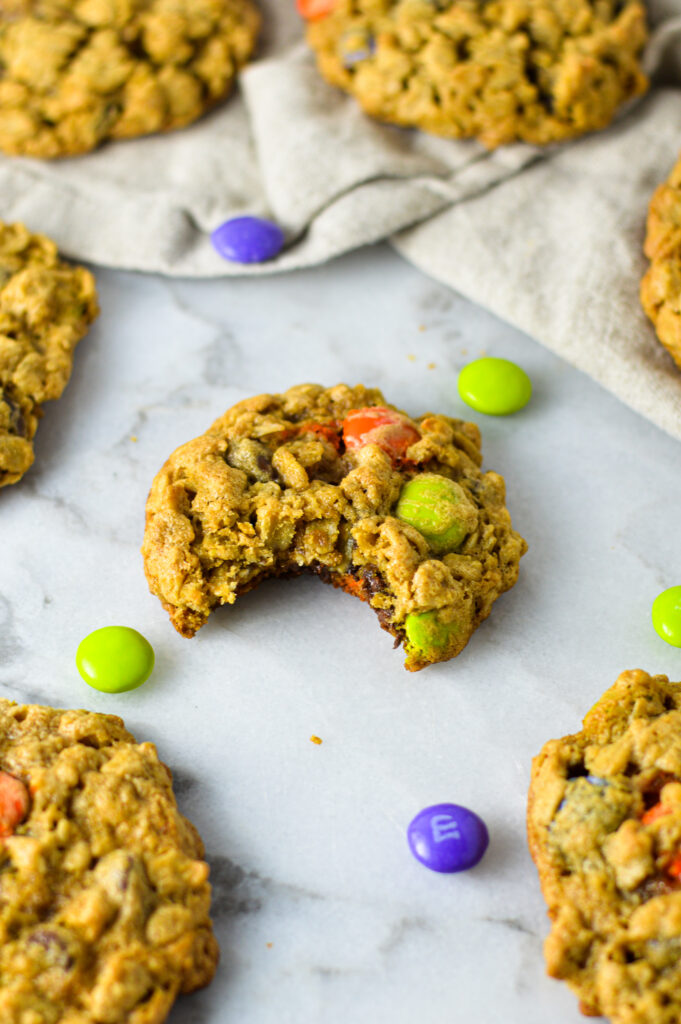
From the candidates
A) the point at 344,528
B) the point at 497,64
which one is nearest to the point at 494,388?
the point at 344,528

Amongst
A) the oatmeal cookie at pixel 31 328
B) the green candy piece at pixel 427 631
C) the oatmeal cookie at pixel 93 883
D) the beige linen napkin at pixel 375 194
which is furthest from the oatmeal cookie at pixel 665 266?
the oatmeal cookie at pixel 93 883

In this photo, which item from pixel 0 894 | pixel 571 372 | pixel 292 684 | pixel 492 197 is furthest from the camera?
pixel 492 197

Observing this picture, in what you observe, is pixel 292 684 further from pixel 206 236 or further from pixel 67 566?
pixel 206 236

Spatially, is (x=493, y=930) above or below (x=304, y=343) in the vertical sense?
below

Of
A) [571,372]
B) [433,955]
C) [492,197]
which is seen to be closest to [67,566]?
[433,955]

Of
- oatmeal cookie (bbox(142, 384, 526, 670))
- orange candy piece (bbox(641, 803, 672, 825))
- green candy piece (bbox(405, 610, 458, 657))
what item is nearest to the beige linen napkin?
oatmeal cookie (bbox(142, 384, 526, 670))

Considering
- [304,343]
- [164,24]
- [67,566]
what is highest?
[164,24]

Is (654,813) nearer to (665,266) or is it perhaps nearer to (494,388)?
(494,388)
